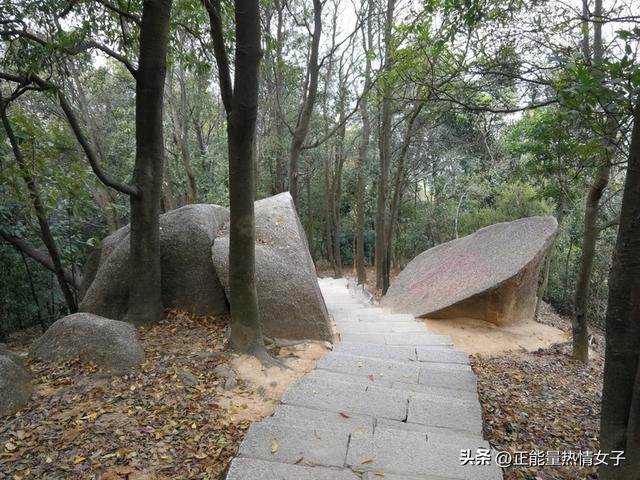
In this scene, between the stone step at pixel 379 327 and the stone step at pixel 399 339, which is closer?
the stone step at pixel 399 339

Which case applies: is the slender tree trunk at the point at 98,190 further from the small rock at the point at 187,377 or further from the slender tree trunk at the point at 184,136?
the small rock at the point at 187,377

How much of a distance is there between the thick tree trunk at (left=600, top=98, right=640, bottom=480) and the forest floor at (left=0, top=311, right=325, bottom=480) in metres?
2.34

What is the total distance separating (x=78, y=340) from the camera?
12.8 ft

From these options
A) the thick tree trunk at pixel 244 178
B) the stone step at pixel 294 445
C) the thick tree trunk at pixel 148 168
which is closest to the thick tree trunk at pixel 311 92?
the thick tree trunk at pixel 148 168

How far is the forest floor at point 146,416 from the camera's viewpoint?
2.65 metres

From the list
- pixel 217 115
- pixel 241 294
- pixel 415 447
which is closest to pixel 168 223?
pixel 241 294

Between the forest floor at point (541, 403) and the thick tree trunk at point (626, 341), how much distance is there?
67cm

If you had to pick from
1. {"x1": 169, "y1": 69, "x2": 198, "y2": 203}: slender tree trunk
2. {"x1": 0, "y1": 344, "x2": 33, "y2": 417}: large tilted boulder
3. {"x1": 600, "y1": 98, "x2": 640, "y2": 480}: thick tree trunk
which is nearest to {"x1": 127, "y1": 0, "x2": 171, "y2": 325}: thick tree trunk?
{"x1": 0, "y1": 344, "x2": 33, "y2": 417}: large tilted boulder

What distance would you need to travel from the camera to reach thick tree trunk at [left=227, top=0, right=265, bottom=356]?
3.99 meters

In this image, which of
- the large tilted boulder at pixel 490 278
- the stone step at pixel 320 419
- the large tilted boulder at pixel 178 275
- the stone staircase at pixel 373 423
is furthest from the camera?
the large tilted boulder at pixel 490 278

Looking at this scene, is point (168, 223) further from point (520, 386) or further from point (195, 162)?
point (195, 162)

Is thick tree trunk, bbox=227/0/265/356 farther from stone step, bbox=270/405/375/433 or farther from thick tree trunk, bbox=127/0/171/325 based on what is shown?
thick tree trunk, bbox=127/0/171/325

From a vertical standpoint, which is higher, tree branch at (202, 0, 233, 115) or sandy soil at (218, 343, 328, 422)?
tree branch at (202, 0, 233, 115)

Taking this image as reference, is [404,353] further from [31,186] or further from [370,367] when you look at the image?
[31,186]
